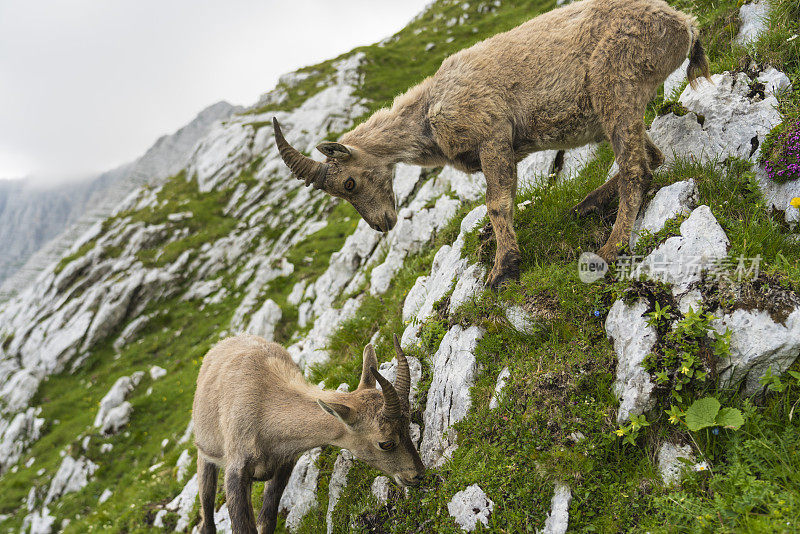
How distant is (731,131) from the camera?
631 centimetres

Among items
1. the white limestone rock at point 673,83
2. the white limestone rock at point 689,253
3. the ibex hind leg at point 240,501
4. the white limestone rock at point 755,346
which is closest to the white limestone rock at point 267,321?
the ibex hind leg at point 240,501

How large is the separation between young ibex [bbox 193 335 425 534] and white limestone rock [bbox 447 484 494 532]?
731 millimetres

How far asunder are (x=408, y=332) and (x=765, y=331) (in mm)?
5470

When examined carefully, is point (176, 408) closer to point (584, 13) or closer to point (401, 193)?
point (401, 193)

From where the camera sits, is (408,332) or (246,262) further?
(246,262)

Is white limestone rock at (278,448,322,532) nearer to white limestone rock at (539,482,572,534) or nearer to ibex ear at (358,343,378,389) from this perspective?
ibex ear at (358,343,378,389)

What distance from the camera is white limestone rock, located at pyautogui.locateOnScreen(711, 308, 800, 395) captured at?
4.11 m

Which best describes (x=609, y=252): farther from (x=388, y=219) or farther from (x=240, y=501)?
(x=240, y=501)

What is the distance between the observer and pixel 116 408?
22281 millimetres

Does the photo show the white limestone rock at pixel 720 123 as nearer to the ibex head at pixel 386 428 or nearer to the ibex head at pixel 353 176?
the ibex head at pixel 353 176

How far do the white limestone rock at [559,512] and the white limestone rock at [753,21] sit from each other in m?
8.04

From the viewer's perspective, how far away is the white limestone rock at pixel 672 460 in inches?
163

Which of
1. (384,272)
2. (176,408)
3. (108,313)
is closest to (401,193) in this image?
(384,272)

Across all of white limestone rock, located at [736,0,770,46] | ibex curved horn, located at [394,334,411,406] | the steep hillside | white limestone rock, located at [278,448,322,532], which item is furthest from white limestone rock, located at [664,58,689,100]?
white limestone rock, located at [278,448,322,532]
